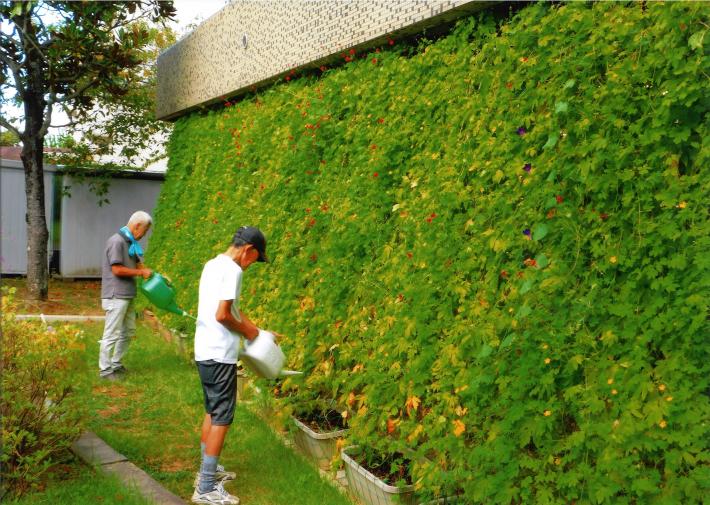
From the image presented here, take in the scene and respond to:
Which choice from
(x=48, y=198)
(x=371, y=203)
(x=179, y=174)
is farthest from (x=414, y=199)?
(x=48, y=198)

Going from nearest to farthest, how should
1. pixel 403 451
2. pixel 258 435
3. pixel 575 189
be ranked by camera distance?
pixel 575 189 < pixel 403 451 < pixel 258 435

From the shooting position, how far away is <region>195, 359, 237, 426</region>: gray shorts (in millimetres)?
4629

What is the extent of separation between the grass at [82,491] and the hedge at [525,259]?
158 centimetres

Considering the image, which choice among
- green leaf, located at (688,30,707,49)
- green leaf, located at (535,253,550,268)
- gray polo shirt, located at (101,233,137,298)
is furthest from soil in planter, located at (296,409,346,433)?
green leaf, located at (688,30,707,49)

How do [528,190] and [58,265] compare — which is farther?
[58,265]

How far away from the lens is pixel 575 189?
3607 millimetres

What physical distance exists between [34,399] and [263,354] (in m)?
1.63

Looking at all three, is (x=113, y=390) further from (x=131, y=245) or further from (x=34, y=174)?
(x=34, y=174)

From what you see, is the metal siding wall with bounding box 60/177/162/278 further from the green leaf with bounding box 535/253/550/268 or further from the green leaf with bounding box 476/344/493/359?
the green leaf with bounding box 535/253/550/268

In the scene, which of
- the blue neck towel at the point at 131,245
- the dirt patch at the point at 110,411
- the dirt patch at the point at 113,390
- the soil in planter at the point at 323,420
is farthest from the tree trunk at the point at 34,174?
the soil in planter at the point at 323,420

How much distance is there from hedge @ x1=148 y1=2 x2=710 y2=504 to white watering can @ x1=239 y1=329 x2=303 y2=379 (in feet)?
2.09

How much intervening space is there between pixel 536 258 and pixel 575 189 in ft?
1.42

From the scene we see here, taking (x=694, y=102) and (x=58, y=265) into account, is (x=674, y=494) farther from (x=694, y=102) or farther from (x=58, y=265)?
(x=58, y=265)

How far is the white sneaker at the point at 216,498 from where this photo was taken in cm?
460
